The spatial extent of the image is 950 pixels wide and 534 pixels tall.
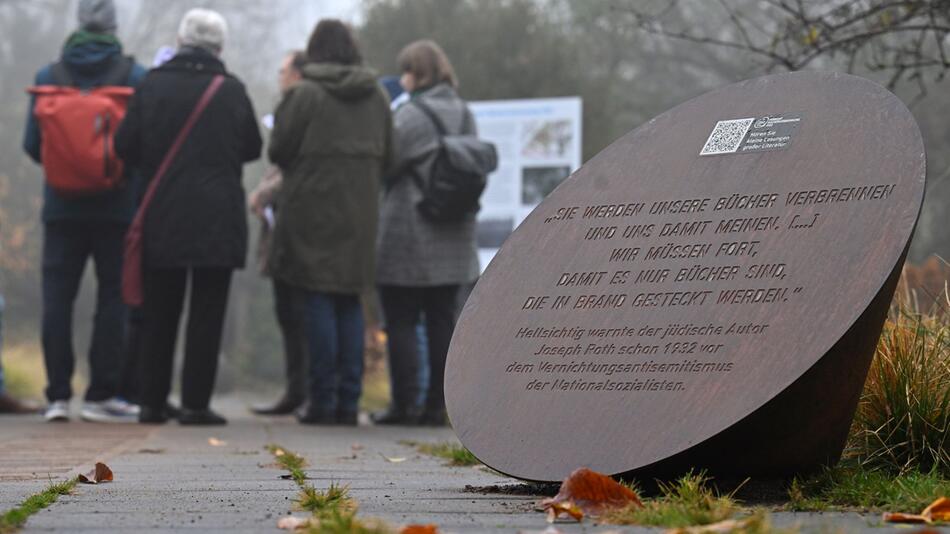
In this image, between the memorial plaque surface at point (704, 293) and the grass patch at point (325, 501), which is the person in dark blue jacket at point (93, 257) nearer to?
the memorial plaque surface at point (704, 293)

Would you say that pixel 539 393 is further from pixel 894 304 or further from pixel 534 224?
pixel 894 304

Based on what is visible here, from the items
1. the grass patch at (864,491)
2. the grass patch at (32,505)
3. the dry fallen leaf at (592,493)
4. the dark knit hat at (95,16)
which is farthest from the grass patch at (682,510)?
the dark knit hat at (95,16)

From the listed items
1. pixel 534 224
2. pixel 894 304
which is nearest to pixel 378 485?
pixel 534 224

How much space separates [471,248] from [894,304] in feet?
9.21

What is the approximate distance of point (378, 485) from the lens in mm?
3803

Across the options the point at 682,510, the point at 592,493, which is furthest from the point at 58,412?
the point at 682,510

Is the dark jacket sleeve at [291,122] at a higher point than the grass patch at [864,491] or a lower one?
higher

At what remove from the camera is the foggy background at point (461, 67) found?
1587 centimetres

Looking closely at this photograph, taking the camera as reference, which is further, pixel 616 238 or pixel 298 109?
pixel 298 109

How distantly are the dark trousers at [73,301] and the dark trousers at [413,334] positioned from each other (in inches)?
52.7

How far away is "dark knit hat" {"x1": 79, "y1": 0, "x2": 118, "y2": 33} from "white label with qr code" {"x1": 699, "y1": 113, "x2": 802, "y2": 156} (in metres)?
4.44

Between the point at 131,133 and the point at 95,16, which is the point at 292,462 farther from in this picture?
the point at 95,16

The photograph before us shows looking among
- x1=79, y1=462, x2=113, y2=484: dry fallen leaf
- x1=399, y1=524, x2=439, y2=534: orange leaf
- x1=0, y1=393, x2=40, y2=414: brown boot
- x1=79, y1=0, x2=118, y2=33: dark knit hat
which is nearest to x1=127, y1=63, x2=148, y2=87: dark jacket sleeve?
x1=79, y1=0, x2=118, y2=33: dark knit hat

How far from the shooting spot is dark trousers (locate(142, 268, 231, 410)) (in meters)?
6.89
